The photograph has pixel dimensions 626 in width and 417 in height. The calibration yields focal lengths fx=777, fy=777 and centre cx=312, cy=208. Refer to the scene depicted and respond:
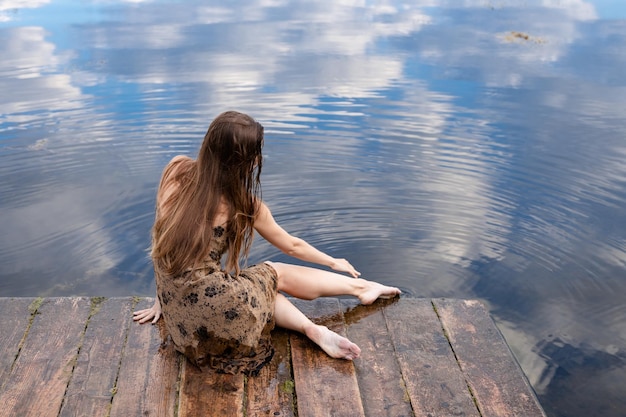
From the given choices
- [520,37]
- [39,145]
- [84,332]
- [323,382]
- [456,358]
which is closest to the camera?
[323,382]

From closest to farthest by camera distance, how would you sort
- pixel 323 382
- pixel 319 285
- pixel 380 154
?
pixel 323 382, pixel 319 285, pixel 380 154

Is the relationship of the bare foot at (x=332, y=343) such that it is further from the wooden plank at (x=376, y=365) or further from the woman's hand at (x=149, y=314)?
the woman's hand at (x=149, y=314)

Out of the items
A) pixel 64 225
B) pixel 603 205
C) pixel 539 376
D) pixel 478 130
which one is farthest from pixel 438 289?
pixel 478 130

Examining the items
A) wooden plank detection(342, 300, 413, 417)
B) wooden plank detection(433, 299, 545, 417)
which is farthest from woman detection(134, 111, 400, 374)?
wooden plank detection(433, 299, 545, 417)

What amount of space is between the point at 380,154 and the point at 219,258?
12.0ft

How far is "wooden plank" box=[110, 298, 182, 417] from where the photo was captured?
10.1 feet

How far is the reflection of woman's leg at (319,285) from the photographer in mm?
3822

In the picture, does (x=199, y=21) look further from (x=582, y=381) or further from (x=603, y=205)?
(x=582, y=381)

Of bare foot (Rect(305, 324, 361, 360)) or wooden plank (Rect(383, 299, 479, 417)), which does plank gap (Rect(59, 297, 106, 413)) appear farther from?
wooden plank (Rect(383, 299, 479, 417))

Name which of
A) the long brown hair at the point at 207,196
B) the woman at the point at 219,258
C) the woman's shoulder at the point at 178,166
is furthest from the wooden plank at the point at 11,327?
the woman's shoulder at the point at 178,166

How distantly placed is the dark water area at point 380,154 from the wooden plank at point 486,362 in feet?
1.63

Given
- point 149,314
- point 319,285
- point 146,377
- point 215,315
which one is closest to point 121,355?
point 146,377

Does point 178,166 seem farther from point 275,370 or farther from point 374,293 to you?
point 374,293

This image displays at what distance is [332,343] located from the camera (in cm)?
345
